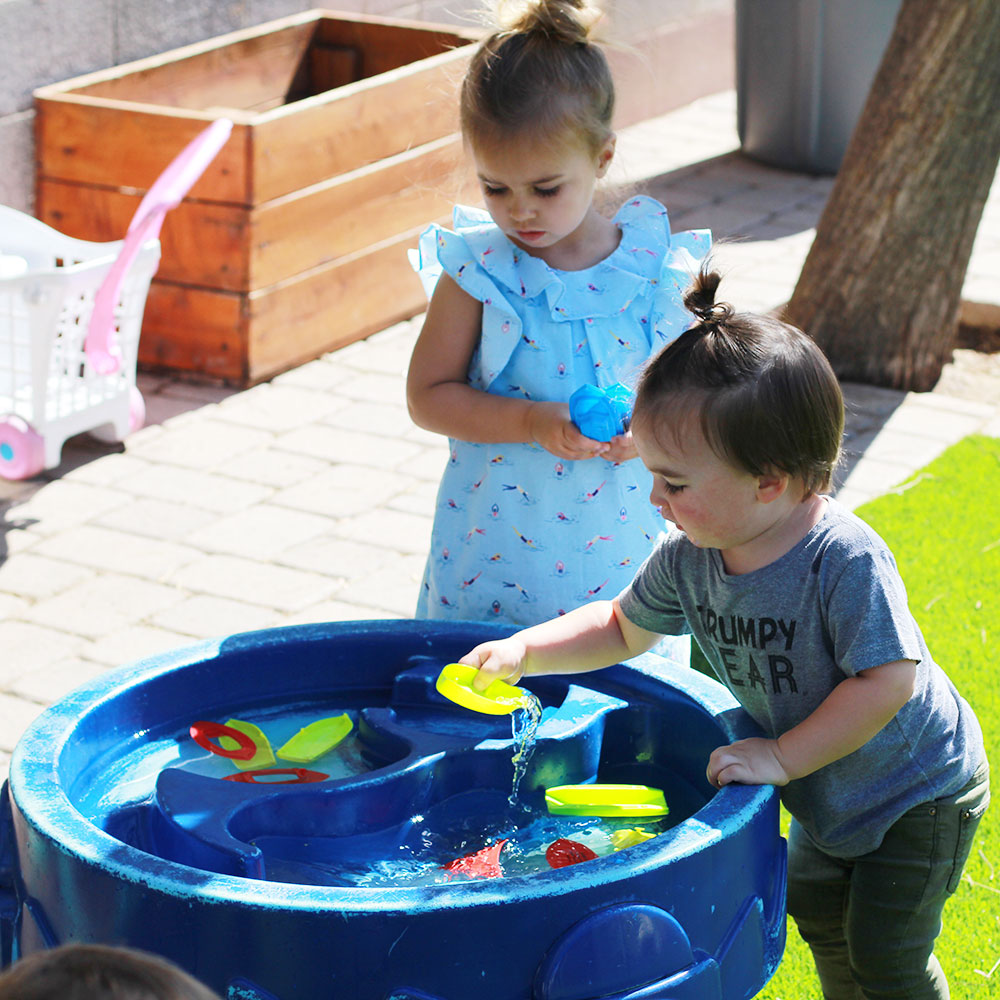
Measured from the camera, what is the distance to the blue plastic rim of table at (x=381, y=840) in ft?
5.12

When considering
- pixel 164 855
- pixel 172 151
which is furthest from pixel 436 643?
pixel 172 151

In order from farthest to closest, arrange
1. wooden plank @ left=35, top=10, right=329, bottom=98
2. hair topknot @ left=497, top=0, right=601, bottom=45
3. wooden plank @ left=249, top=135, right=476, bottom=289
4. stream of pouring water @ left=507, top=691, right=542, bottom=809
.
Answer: wooden plank @ left=35, top=10, right=329, bottom=98, wooden plank @ left=249, top=135, right=476, bottom=289, hair topknot @ left=497, top=0, right=601, bottom=45, stream of pouring water @ left=507, top=691, right=542, bottom=809

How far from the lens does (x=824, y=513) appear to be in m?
1.89

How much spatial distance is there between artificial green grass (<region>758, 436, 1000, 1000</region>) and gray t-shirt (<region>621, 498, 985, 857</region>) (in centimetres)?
65

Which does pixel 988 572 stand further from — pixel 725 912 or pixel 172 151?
pixel 172 151

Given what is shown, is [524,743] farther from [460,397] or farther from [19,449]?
[19,449]

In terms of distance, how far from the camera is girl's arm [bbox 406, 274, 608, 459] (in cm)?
239

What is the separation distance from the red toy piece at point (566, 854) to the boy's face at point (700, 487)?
425mm

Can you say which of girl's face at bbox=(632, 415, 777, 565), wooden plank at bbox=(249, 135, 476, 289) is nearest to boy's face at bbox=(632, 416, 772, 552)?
girl's face at bbox=(632, 415, 777, 565)

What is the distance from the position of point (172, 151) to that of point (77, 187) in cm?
42

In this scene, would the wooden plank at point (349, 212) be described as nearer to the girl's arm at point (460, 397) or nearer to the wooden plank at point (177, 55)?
the wooden plank at point (177, 55)

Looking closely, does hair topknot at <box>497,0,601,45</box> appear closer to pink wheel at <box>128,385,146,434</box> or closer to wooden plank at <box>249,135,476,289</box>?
wooden plank at <box>249,135,476,289</box>

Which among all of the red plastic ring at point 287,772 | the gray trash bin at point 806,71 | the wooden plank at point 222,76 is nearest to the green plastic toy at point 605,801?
the red plastic ring at point 287,772

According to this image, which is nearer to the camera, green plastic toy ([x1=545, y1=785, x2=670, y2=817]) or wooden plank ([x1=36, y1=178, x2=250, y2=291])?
green plastic toy ([x1=545, y1=785, x2=670, y2=817])
